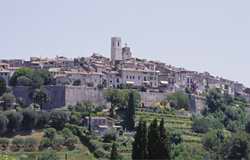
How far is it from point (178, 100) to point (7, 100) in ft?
56.8

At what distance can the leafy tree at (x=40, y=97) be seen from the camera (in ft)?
241

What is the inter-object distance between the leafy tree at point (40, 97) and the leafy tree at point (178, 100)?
11.9m

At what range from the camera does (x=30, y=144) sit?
6062cm

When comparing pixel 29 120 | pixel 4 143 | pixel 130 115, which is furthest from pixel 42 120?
pixel 130 115

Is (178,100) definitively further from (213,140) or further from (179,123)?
(213,140)

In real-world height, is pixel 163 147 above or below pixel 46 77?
below

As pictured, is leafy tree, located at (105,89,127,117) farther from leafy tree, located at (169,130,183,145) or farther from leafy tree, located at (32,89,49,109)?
leafy tree, located at (169,130,183,145)

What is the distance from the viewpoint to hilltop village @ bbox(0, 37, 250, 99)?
8631cm

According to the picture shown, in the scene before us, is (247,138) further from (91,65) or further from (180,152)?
(91,65)

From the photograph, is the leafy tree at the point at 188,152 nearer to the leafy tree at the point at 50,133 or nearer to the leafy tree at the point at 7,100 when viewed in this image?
the leafy tree at the point at 50,133

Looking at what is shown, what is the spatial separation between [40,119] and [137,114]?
924 centimetres

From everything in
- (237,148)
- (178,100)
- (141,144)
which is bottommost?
(237,148)

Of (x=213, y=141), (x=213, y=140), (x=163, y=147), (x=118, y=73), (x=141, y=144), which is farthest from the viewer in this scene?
(x=118, y=73)

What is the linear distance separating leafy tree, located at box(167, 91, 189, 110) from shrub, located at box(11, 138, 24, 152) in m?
20.8
